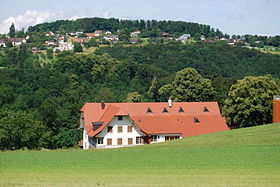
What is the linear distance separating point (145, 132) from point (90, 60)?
101 meters

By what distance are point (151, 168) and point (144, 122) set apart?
36.2 m

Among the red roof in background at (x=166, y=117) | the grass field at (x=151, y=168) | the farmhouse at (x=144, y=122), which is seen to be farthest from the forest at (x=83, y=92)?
the grass field at (x=151, y=168)

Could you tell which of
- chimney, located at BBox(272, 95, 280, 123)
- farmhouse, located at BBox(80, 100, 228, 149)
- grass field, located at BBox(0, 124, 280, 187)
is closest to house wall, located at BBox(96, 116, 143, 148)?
farmhouse, located at BBox(80, 100, 228, 149)

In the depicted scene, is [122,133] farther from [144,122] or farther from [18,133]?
[18,133]

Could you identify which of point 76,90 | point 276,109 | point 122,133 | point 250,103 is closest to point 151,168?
point 122,133

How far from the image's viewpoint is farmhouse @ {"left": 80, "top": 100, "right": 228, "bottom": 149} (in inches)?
2675

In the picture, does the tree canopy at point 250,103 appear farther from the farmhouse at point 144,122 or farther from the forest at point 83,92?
the farmhouse at point 144,122

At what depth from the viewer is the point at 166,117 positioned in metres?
72.2

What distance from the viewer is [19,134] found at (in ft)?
207

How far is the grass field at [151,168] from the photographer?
96.4 feet

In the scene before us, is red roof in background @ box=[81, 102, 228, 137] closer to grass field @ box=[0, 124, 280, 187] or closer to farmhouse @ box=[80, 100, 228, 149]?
farmhouse @ box=[80, 100, 228, 149]

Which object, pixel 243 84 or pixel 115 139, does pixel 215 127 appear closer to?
pixel 243 84

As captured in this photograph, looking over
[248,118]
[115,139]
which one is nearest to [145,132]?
[115,139]

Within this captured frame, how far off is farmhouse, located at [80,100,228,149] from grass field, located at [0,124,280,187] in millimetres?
22705
